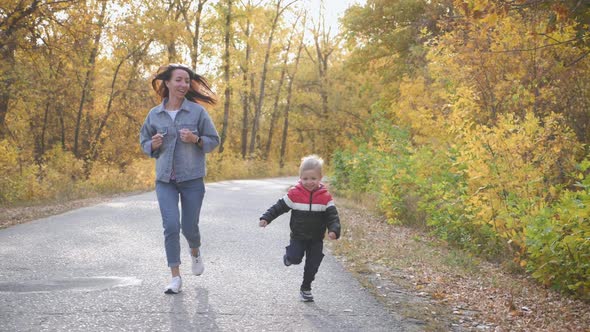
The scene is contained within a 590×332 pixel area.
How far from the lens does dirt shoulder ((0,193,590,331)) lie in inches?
195

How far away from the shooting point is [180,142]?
5.74 m

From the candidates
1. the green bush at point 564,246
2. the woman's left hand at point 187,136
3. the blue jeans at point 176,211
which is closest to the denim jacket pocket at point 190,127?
the woman's left hand at point 187,136

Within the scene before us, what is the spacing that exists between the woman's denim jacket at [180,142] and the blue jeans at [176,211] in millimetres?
100

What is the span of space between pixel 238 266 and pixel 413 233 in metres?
4.99

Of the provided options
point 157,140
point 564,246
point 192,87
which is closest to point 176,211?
point 157,140

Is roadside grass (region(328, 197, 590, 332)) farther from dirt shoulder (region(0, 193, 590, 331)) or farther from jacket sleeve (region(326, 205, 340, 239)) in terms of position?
jacket sleeve (region(326, 205, 340, 239))

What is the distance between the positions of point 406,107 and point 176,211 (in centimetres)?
1093

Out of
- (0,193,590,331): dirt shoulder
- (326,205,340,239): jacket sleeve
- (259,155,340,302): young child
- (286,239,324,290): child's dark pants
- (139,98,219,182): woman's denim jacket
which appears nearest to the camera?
(0,193,590,331): dirt shoulder

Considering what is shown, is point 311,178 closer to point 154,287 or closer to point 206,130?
point 206,130

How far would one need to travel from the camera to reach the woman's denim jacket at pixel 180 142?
18.6 ft

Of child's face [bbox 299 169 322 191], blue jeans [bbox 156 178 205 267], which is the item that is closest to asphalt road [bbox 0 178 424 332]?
blue jeans [bbox 156 178 205 267]

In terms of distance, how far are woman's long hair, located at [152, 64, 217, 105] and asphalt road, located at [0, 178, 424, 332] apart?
1.82m

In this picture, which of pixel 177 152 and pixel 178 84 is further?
pixel 178 84

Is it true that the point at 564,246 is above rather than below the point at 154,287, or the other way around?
above
